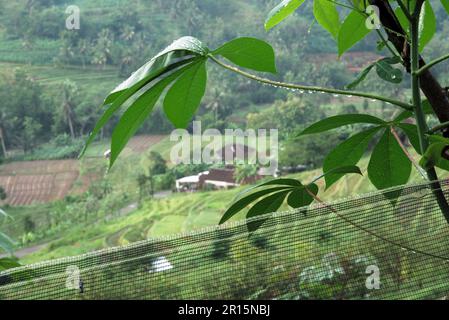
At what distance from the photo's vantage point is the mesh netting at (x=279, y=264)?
0.82 ft

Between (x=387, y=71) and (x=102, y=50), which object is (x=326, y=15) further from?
(x=102, y=50)

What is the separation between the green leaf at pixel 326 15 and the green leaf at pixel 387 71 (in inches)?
3.5

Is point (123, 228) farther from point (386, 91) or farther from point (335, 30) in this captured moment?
point (335, 30)

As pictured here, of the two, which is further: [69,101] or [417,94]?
[69,101]

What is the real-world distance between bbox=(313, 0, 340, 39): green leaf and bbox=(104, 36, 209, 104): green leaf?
0.18 metres

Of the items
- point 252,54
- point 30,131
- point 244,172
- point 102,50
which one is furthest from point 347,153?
point 102,50

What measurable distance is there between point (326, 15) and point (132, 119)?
24 centimetres

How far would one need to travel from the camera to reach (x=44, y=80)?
840 centimetres

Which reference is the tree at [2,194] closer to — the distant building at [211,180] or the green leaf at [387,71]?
the distant building at [211,180]

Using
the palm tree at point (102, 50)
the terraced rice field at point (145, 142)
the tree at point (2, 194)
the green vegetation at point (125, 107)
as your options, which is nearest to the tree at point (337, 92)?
the green vegetation at point (125, 107)

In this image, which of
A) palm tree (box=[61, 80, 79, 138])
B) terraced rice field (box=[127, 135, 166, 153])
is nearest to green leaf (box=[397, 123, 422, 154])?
terraced rice field (box=[127, 135, 166, 153])

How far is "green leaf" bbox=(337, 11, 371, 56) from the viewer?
0.45 m

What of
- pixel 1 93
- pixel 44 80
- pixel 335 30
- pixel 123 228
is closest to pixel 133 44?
pixel 44 80

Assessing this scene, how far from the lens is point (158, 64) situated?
11.1 inches
